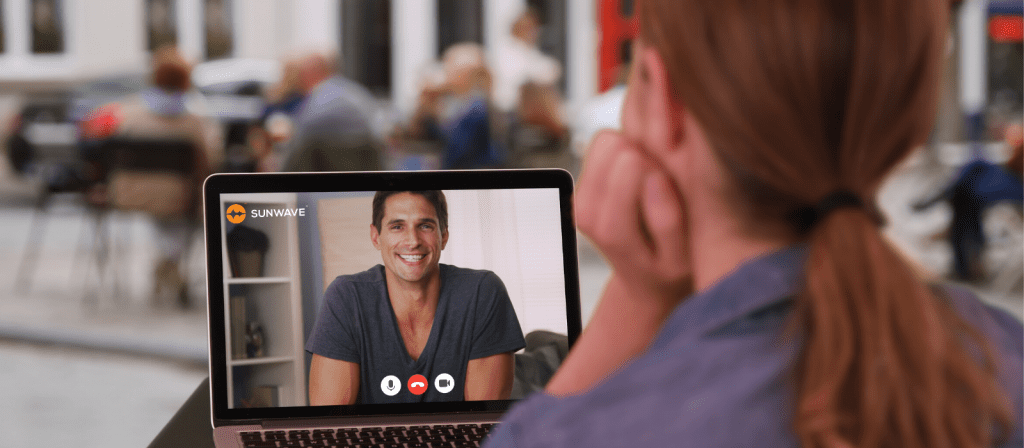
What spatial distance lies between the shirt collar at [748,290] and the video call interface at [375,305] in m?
0.51

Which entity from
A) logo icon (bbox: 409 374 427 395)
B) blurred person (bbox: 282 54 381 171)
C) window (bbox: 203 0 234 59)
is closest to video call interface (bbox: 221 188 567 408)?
logo icon (bbox: 409 374 427 395)

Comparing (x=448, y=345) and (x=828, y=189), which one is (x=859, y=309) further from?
(x=448, y=345)

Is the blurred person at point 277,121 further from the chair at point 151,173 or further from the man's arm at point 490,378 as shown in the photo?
the man's arm at point 490,378

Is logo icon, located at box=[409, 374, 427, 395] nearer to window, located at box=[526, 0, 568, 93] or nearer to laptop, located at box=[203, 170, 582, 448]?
laptop, located at box=[203, 170, 582, 448]

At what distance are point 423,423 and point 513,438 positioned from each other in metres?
0.48

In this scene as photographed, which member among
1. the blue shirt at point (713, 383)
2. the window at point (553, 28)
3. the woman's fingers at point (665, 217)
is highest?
the window at point (553, 28)

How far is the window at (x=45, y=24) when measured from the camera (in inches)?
478

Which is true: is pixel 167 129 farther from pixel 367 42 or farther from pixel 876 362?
pixel 367 42

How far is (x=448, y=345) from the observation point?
990 mm

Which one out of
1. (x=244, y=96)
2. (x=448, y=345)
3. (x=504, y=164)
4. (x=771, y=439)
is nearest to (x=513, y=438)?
(x=771, y=439)

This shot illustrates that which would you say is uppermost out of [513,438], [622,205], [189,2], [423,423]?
[189,2]

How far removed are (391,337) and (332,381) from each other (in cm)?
8

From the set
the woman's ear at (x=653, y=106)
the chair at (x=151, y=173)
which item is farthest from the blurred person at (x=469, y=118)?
the woman's ear at (x=653, y=106)

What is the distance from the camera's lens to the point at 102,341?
13.3ft
